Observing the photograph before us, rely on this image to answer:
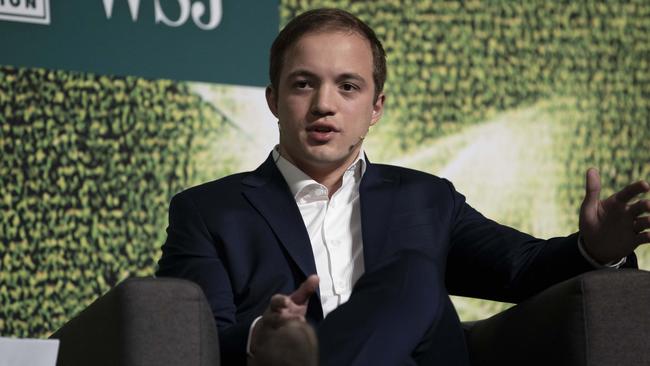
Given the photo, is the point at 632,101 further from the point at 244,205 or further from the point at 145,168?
the point at 244,205

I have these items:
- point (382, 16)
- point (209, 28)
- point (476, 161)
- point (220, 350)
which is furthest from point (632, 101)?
point (220, 350)

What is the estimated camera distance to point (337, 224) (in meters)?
1.67

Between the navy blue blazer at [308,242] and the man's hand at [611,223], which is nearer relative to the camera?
the man's hand at [611,223]

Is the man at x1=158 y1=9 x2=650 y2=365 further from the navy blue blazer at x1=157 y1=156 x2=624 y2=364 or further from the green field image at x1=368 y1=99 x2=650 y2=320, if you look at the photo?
the green field image at x1=368 y1=99 x2=650 y2=320

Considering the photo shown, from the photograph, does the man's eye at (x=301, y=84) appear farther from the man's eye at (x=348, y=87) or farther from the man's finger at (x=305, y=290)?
the man's finger at (x=305, y=290)

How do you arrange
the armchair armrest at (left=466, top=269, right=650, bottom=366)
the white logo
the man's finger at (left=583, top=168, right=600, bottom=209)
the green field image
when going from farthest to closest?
1. the green field image
2. the white logo
3. the man's finger at (left=583, top=168, right=600, bottom=209)
4. the armchair armrest at (left=466, top=269, right=650, bottom=366)

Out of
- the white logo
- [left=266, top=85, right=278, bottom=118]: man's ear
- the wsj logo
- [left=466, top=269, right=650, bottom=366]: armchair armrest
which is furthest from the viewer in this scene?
the wsj logo

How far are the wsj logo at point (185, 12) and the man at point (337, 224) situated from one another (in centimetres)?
103

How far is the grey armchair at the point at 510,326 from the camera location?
4.09 ft

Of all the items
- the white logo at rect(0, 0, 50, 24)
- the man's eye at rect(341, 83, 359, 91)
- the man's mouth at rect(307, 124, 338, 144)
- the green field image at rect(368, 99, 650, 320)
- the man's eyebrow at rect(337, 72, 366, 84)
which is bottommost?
the green field image at rect(368, 99, 650, 320)

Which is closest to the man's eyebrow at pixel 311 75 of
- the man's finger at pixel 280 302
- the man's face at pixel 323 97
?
the man's face at pixel 323 97

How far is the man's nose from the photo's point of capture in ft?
5.41

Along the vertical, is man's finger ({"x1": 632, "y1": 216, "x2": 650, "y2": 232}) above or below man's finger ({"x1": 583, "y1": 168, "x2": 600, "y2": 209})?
below

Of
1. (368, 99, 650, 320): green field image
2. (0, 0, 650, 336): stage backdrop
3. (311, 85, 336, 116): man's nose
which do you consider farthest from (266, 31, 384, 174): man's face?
(368, 99, 650, 320): green field image
